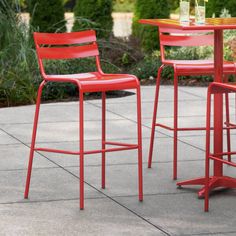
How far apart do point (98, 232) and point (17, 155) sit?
259 cm

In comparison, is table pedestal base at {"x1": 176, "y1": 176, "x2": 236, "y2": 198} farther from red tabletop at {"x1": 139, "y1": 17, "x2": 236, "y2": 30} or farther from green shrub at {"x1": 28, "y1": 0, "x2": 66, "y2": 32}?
green shrub at {"x1": 28, "y1": 0, "x2": 66, "y2": 32}

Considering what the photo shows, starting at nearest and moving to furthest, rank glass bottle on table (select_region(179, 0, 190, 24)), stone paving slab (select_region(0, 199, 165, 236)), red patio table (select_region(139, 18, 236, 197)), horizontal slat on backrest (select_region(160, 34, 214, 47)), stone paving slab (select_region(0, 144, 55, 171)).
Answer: stone paving slab (select_region(0, 199, 165, 236))
glass bottle on table (select_region(179, 0, 190, 24))
red patio table (select_region(139, 18, 236, 197))
horizontal slat on backrest (select_region(160, 34, 214, 47))
stone paving slab (select_region(0, 144, 55, 171))

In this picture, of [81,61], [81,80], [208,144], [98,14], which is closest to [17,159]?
[81,80]

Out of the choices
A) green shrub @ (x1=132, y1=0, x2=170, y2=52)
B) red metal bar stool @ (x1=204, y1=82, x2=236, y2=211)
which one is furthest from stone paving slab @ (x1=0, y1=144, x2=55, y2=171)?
green shrub @ (x1=132, y1=0, x2=170, y2=52)

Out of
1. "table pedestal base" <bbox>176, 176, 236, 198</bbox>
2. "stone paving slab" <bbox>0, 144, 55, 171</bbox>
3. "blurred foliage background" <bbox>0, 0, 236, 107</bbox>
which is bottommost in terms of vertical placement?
"stone paving slab" <bbox>0, 144, 55, 171</bbox>

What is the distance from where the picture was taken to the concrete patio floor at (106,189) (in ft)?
18.9

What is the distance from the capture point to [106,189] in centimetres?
679

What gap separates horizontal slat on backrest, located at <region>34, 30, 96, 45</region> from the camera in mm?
6625

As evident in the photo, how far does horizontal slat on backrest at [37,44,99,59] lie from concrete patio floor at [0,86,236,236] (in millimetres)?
1034

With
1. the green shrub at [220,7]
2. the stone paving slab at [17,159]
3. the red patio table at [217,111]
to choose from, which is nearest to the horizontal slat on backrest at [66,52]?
the red patio table at [217,111]

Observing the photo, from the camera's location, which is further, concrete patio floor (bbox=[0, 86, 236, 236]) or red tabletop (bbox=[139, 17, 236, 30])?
red tabletop (bbox=[139, 17, 236, 30])

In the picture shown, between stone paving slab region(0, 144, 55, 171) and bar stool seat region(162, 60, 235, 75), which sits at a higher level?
bar stool seat region(162, 60, 235, 75)

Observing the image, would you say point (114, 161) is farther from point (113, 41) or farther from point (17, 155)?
point (113, 41)

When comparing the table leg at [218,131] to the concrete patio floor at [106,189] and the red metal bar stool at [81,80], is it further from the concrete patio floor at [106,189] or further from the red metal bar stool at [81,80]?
the red metal bar stool at [81,80]
